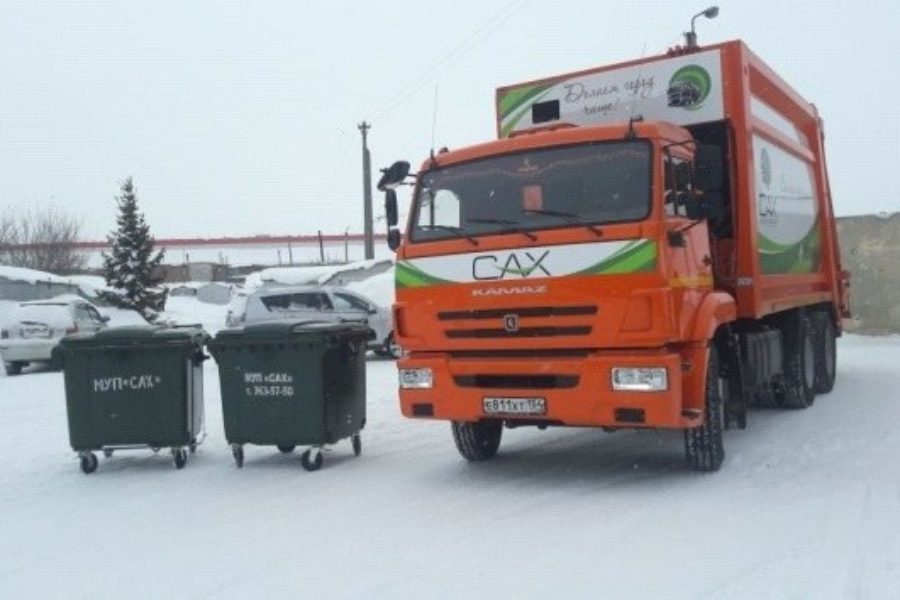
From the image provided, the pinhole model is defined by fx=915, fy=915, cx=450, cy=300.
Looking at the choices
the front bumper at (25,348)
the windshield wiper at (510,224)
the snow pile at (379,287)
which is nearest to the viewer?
the windshield wiper at (510,224)

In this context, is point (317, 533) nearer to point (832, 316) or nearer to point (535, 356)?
point (535, 356)

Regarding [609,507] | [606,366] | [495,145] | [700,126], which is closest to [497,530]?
[609,507]

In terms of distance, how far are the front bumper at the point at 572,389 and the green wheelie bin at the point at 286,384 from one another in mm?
1009

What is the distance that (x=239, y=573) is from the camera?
5.03m

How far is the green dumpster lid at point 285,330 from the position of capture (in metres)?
7.84

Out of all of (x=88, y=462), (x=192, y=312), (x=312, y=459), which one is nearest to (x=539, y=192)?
(x=312, y=459)

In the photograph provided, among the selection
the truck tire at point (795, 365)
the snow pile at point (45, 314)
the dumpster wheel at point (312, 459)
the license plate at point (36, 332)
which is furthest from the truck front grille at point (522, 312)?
the snow pile at point (45, 314)

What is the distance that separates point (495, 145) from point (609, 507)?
2.93 m

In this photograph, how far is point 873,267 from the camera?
2036 cm

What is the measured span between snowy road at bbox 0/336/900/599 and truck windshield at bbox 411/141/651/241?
79.4 inches

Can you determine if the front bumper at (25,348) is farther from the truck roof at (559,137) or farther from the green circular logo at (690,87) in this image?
the green circular logo at (690,87)

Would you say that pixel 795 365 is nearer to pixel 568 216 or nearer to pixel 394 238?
pixel 568 216

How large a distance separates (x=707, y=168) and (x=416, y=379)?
2739 mm

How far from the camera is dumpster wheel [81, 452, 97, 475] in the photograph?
315 inches
